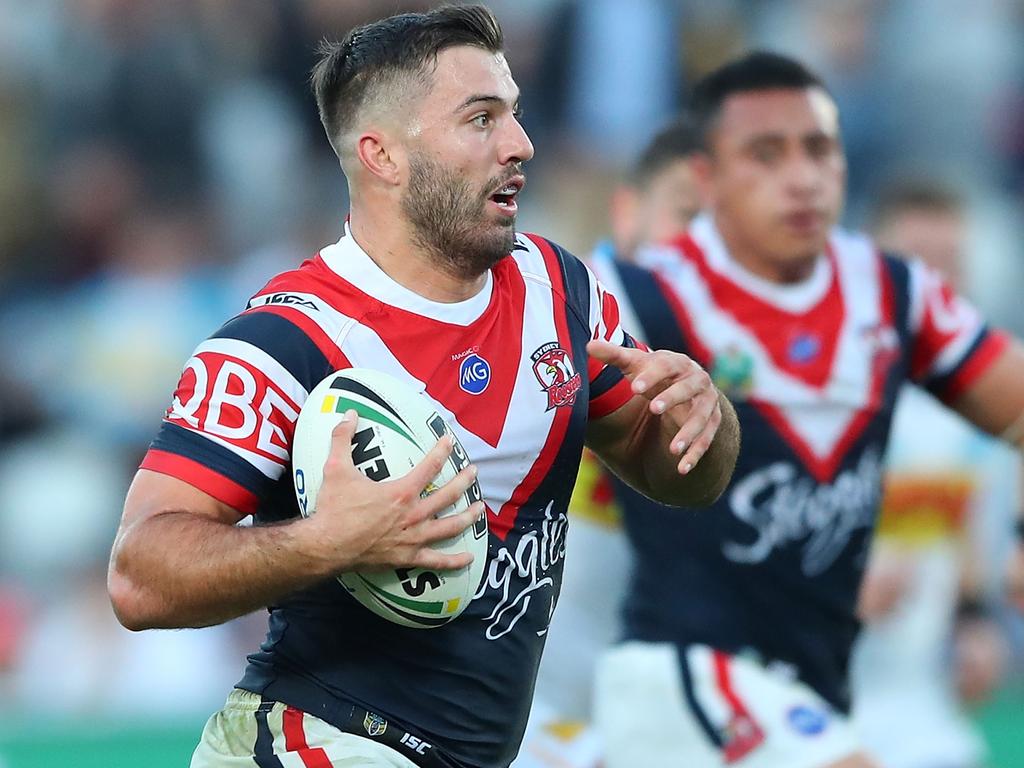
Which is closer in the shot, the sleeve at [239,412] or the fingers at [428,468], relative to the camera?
the fingers at [428,468]

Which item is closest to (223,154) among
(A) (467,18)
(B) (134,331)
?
(B) (134,331)

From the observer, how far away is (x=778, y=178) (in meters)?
5.57

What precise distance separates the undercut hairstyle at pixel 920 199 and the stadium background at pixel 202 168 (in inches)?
103

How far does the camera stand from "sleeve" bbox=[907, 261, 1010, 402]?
5.61 m

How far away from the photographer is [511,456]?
396cm

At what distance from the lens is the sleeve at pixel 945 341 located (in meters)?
5.61

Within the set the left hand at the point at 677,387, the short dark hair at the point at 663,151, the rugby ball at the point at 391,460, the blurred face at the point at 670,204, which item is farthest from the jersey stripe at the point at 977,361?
the rugby ball at the point at 391,460

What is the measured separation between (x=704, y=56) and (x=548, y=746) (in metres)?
6.98

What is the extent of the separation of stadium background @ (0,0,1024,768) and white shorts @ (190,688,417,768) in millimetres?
5861

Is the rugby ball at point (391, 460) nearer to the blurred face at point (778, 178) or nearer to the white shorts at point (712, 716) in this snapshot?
the white shorts at point (712, 716)

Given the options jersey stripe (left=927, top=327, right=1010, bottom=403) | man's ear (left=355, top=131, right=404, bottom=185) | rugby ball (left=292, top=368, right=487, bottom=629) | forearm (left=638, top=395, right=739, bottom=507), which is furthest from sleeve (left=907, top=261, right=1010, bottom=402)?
rugby ball (left=292, top=368, right=487, bottom=629)

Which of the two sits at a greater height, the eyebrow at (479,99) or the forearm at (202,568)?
the eyebrow at (479,99)

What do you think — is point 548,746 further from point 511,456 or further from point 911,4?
point 911,4

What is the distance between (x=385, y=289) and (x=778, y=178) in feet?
6.66
